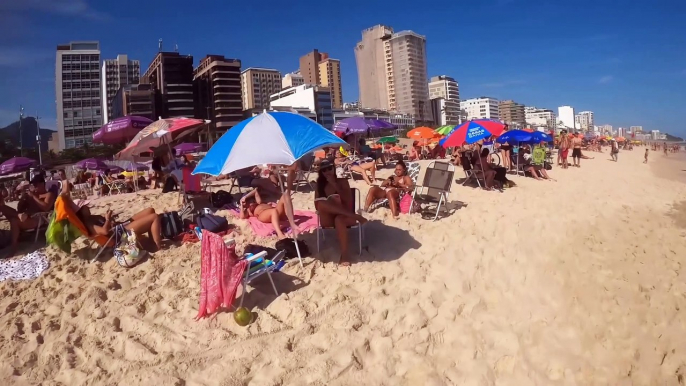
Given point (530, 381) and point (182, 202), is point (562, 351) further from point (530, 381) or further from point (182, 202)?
point (182, 202)

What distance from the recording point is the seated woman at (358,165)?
8.41m

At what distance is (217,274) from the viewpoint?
10.4 feet

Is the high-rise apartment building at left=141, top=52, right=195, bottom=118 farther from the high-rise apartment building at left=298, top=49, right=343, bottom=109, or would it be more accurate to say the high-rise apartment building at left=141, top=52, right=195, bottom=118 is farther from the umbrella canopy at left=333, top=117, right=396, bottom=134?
the umbrella canopy at left=333, top=117, right=396, bottom=134

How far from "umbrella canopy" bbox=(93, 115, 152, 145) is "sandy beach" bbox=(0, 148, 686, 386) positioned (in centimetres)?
253

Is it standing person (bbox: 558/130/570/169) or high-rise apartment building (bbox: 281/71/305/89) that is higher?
high-rise apartment building (bbox: 281/71/305/89)

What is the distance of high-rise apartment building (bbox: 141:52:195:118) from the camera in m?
72.4

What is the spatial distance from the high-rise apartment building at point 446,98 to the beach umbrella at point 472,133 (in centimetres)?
11512

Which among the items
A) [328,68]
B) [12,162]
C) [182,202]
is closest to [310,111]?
[328,68]

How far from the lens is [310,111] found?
80125 millimetres

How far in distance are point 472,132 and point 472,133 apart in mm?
28

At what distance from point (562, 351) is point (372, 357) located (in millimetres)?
1362

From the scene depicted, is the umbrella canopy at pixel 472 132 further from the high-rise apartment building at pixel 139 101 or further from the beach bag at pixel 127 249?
the high-rise apartment building at pixel 139 101

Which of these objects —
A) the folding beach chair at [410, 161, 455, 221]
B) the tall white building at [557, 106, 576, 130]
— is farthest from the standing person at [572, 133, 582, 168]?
the tall white building at [557, 106, 576, 130]

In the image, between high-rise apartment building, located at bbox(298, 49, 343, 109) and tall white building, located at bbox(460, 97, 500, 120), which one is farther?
tall white building, located at bbox(460, 97, 500, 120)
